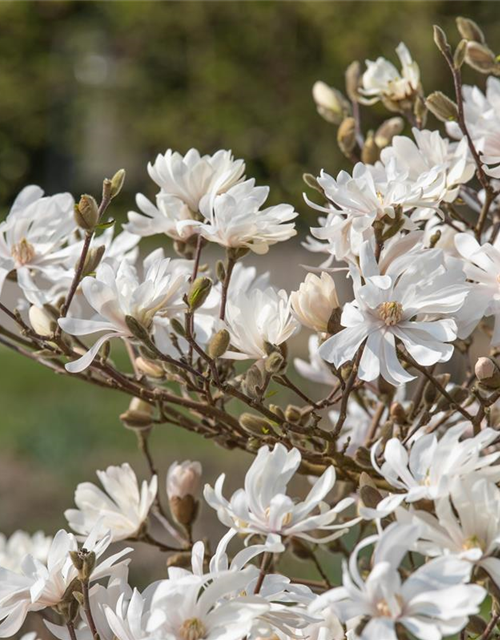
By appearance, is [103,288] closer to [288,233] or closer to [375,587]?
[288,233]

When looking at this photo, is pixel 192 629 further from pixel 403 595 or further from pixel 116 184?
pixel 116 184

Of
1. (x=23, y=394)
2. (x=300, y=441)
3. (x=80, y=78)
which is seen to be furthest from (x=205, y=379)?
(x=80, y=78)

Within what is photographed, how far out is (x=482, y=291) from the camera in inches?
22.3

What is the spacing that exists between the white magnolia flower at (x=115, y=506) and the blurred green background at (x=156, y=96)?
2383 millimetres

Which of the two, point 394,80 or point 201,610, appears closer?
point 201,610

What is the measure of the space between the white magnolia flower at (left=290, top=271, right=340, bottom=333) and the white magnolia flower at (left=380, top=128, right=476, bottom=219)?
0.09 m

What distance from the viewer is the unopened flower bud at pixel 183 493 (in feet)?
2.50

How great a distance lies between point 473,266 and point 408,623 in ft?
0.78

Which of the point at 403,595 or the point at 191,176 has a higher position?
the point at 191,176

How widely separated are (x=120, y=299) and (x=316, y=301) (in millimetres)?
120

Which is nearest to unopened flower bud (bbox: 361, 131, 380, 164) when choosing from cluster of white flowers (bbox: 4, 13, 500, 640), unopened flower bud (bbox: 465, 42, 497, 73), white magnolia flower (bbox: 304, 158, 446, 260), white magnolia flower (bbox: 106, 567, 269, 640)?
cluster of white flowers (bbox: 4, 13, 500, 640)

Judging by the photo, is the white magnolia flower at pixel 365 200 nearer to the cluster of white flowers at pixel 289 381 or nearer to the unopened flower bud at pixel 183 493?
the cluster of white flowers at pixel 289 381

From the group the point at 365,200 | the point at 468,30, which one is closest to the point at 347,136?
the point at 468,30

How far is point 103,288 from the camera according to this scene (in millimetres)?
565
